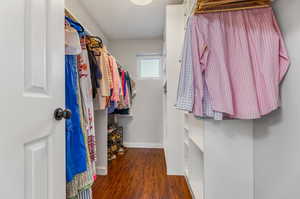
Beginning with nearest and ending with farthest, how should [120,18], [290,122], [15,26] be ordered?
[15,26] < [290,122] < [120,18]

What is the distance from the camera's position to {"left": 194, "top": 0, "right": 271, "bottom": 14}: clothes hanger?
3.22ft

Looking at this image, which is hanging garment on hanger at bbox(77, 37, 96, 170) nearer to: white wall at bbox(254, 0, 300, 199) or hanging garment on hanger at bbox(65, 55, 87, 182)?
hanging garment on hanger at bbox(65, 55, 87, 182)

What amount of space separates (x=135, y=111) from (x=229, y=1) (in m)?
2.80

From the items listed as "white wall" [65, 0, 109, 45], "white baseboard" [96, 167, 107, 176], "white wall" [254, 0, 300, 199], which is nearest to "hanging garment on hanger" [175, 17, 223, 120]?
"white wall" [254, 0, 300, 199]

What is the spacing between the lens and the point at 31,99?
58 centimetres

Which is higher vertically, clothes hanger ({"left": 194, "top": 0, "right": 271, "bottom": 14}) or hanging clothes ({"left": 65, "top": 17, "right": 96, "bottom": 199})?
clothes hanger ({"left": 194, "top": 0, "right": 271, "bottom": 14})

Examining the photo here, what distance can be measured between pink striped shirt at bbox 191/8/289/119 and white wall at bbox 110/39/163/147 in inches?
97.1

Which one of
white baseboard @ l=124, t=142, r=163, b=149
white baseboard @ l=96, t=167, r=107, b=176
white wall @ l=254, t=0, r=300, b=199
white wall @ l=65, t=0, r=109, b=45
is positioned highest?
white wall @ l=65, t=0, r=109, b=45

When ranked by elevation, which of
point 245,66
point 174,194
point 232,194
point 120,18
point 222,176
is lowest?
point 174,194

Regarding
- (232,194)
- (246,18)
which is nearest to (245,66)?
(246,18)

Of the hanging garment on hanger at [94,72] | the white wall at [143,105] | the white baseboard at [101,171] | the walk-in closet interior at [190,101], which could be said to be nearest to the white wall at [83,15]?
the white wall at [143,105]

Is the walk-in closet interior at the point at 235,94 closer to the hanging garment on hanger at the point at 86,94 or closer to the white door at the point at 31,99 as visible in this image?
the hanging garment on hanger at the point at 86,94

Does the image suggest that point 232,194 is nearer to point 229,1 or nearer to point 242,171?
point 242,171

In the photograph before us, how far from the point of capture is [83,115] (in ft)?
3.37
